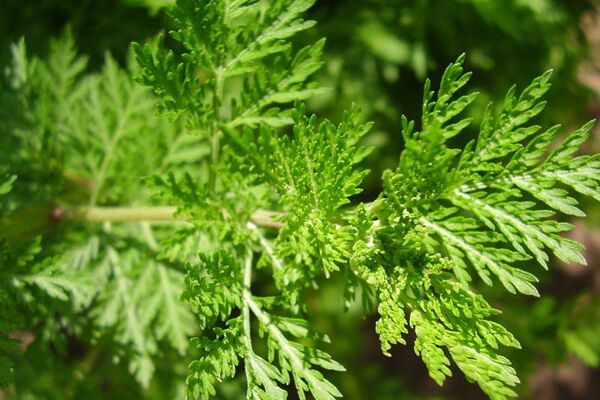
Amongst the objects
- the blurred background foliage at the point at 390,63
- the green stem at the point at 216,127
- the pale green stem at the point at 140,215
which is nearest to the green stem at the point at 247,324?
the pale green stem at the point at 140,215

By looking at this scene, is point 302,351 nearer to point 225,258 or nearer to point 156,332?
point 225,258

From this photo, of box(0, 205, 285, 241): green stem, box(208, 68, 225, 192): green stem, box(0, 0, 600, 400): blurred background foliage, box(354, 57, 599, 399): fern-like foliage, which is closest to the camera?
box(354, 57, 599, 399): fern-like foliage

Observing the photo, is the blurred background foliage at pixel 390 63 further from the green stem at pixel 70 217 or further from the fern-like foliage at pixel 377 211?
the fern-like foliage at pixel 377 211

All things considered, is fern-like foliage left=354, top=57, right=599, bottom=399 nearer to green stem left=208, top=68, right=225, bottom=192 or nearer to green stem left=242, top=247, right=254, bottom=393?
green stem left=242, top=247, right=254, bottom=393

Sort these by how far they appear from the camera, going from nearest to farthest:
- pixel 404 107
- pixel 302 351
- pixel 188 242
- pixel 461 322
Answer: pixel 461 322 → pixel 302 351 → pixel 188 242 → pixel 404 107

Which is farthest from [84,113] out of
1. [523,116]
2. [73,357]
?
[73,357]

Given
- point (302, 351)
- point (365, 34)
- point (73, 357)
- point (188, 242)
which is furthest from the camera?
point (73, 357)

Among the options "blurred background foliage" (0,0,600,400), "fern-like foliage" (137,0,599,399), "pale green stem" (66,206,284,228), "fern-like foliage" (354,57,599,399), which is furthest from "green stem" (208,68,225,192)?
"blurred background foliage" (0,0,600,400)

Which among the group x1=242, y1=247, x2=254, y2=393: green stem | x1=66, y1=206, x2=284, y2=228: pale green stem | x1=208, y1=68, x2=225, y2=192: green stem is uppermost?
x1=208, y1=68, x2=225, y2=192: green stem
